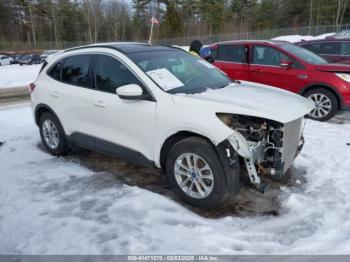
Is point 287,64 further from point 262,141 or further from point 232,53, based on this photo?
point 262,141

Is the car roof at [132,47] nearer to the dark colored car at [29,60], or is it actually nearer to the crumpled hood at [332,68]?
the crumpled hood at [332,68]

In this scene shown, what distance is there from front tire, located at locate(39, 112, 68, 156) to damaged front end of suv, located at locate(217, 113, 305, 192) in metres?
2.85

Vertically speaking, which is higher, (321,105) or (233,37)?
(233,37)

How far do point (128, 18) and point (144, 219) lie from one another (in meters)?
73.0

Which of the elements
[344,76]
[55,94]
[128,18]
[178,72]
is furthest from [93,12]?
[178,72]

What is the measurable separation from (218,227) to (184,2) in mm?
69659

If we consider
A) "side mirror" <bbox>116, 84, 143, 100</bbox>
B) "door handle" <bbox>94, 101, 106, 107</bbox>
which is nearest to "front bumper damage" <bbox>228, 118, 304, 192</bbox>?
"side mirror" <bbox>116, 84, 143, 100</bbox>

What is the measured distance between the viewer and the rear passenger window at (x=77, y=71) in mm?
4749

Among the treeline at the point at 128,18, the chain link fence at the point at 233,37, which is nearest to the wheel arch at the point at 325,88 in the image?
the chain link fence at the point at 233,37

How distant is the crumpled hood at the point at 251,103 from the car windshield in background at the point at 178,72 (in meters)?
0.23

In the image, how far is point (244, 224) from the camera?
11.5ft

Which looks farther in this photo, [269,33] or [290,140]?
[269,33]

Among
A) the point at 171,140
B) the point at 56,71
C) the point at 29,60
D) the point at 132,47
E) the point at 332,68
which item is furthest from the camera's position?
the point at 29,60

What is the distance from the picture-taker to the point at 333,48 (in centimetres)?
1048
